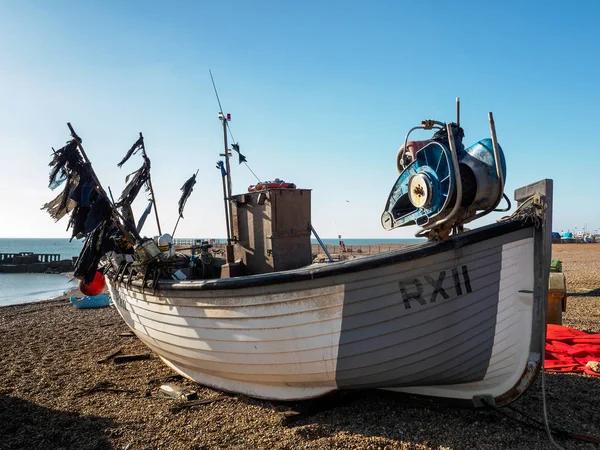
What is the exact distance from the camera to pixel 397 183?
15.4 feet

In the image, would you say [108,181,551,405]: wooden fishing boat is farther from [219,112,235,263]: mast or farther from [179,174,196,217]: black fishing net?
[179,174,196,217]: black fishing net

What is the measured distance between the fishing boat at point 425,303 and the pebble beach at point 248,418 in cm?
34

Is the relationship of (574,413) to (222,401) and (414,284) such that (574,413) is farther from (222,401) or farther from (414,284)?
(222,401)

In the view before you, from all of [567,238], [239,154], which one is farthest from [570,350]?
[567,238]

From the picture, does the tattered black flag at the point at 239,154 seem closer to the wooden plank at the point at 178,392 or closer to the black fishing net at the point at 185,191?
the black fishing net at the point at 185,191

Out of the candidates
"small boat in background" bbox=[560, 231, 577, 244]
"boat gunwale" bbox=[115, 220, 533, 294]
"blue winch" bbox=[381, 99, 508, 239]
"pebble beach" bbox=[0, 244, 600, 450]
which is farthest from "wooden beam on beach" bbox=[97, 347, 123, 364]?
"small boat in background" bbox=[560, 231, 577, 244]

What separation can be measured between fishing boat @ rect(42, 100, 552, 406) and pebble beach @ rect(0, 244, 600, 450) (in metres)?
0.34

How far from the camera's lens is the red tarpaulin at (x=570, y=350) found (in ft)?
19.5

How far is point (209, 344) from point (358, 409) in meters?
2.06

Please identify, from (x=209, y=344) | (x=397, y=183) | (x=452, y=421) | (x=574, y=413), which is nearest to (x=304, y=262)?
(x=209, y=344)

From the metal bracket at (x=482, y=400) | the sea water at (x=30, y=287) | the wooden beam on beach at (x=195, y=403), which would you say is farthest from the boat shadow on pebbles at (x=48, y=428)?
the sea water at (x=30, y=287)

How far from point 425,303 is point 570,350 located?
3.93m

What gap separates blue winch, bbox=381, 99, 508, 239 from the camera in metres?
3.96

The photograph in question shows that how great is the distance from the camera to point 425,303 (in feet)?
13.8
